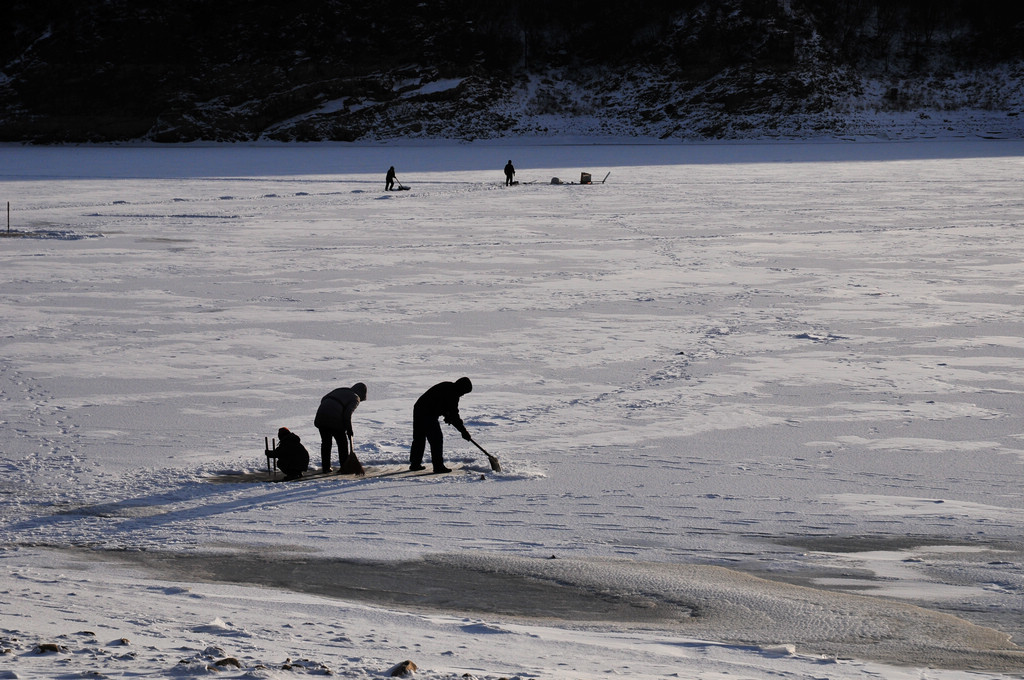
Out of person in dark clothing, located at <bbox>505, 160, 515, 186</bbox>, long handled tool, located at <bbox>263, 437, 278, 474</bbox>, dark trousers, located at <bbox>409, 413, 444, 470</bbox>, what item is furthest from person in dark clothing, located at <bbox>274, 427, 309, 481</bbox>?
person in dark clothing, located at <bbox>505, 160, 515, 186</bbox>

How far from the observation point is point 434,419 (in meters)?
9.15

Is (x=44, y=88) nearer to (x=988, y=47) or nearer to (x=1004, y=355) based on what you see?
(x=988, y=47)

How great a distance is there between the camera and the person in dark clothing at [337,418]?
9.04 meters

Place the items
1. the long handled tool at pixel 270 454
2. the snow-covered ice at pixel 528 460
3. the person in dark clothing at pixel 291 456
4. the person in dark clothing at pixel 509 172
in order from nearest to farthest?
the snow-covered ice at pixel 528 460 → the person in dark clothing at pixel 291 456 → the long handled tool at pixel 270 454 → the person in dark clothing at pixel 509 172

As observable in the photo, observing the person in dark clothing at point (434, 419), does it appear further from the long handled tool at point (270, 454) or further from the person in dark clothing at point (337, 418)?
the long handled tool at point (270, 454)

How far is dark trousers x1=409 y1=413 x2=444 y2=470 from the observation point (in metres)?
9.16

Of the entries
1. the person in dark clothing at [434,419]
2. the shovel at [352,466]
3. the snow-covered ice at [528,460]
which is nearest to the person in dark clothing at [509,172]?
the snow-covered ice at [528,460]

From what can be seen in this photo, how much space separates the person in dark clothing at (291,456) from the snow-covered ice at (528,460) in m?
0.15

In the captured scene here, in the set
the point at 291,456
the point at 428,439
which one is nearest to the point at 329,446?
the point at 291,456

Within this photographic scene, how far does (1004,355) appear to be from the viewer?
12.6 meters

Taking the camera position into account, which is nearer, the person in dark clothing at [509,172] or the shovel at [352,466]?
the shovel at [352,466]

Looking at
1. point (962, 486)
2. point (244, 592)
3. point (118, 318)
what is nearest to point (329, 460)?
point (244, 592)

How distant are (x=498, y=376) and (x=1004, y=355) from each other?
530cm

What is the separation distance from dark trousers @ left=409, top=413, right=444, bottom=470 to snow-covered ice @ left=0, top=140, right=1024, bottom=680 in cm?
30
